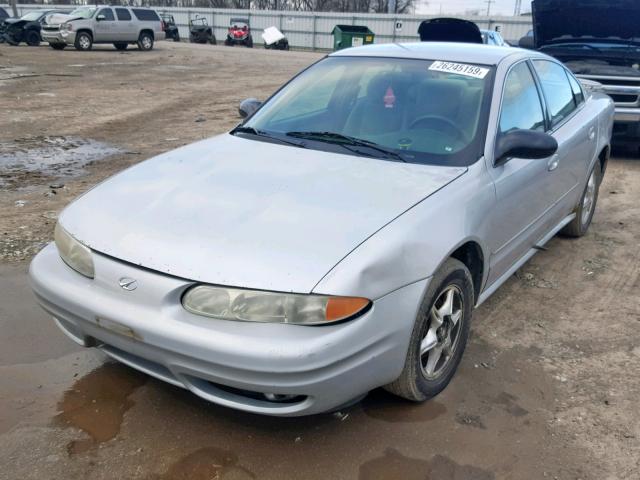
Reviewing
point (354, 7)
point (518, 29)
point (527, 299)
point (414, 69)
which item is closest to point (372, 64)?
point (414, 69)

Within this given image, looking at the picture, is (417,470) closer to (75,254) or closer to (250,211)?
(250,211)

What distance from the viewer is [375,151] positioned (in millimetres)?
3180

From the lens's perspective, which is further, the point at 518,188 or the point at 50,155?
the point at 50,155

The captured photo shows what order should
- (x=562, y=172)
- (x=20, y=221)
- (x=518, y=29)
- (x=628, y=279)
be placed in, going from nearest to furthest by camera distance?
(x=562, y=172)
(x=628, y=279)
(x=20, y=221)
(x=518, y=29)

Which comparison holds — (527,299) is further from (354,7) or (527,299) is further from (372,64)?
(354,7)

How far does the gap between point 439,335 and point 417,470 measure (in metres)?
0.65

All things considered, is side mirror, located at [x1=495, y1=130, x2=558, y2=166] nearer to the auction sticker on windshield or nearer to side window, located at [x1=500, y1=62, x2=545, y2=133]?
side window, located at [x1=500, y1=62, x2=545, y2=133]

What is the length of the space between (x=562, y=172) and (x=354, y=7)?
7076 centimetres

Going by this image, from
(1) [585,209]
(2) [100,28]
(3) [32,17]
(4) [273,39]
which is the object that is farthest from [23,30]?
(1) [585,209]

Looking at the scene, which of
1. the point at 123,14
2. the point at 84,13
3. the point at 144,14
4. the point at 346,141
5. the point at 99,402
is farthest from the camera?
the point at 144,14

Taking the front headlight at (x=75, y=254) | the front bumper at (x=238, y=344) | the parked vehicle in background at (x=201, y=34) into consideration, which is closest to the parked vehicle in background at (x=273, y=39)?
the parked vehicle in background at (x=201, y=34)

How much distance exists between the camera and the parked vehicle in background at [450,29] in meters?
11.1

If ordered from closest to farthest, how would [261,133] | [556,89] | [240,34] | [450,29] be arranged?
[261,133]
[556,89]
[450,29]
[240,34]

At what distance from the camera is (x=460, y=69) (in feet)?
11.5
